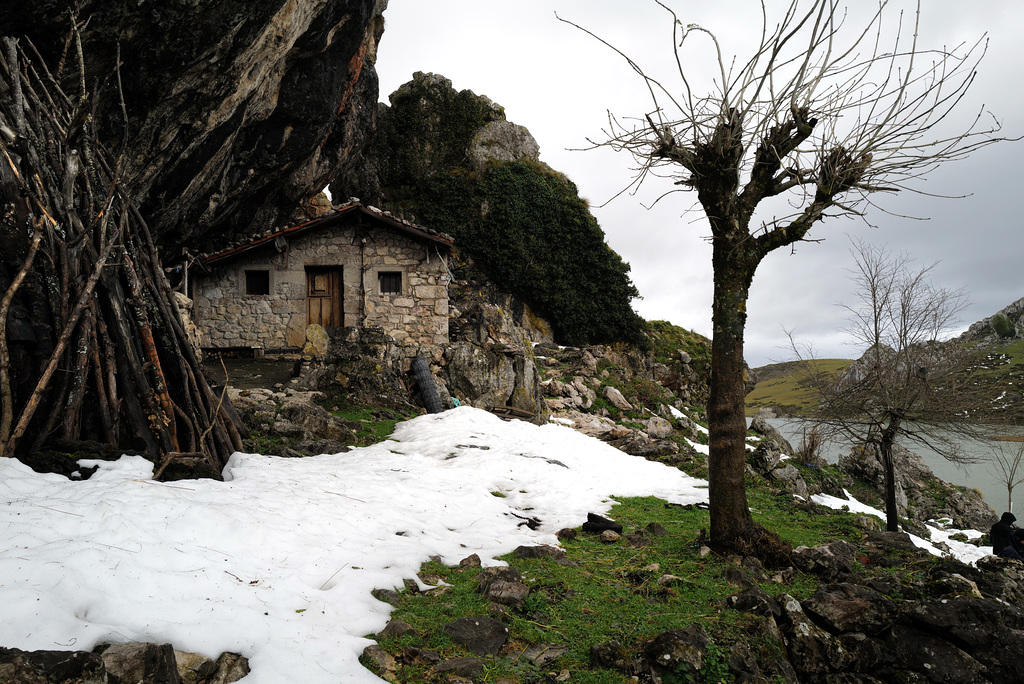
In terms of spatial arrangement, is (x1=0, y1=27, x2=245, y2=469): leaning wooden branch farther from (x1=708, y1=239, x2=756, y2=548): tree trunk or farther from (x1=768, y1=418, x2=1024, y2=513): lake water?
A: (x1=768, y1=418, x2=1024, y2=513): lake water

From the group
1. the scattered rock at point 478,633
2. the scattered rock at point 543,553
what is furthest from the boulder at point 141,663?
the scattered rock at point 543,553

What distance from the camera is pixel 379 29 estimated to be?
1850cm

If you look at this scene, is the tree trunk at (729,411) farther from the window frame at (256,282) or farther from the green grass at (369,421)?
the window frame at (256,282)

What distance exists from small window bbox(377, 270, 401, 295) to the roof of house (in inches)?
50.8

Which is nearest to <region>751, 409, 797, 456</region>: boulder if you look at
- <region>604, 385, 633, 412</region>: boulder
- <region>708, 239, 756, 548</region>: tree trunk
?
<region>604, 385, 633, 412</region>: boulder

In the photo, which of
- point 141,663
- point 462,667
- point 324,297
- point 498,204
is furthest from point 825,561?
point 498,204

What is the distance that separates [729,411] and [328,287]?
42.6 ft

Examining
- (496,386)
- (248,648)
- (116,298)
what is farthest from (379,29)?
(248,648)

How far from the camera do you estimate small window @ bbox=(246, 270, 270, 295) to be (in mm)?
15445

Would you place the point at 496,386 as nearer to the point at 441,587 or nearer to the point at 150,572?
the point at 441,587

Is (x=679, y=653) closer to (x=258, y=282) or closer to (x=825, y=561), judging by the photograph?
(x=825, y=561)

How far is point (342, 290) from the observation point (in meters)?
Answer: 15.4

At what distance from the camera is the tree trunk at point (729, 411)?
17.4ft

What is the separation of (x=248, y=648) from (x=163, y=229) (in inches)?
525
